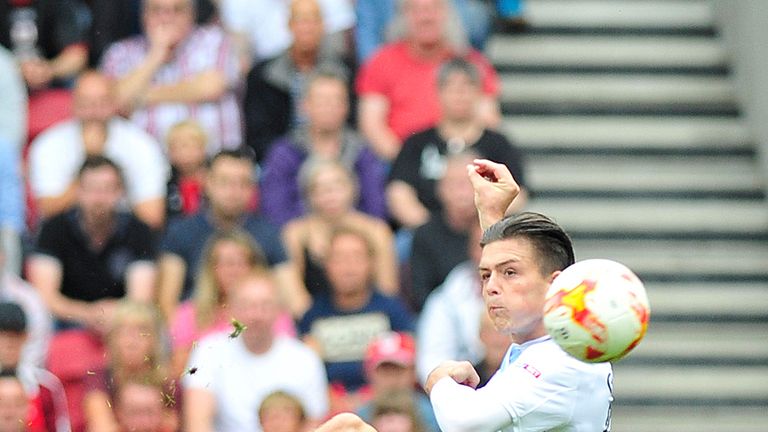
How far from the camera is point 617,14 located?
1279 centimetres

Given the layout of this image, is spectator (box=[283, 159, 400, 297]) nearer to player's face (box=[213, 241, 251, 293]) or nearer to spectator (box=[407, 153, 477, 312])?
spectator (box=[407, 153, 477, 312])

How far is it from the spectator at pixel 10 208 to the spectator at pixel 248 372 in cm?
153

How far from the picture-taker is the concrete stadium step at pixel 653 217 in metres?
11.9

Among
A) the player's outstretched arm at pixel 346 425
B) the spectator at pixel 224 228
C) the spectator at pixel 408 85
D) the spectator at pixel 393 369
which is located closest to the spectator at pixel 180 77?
the spectator at pixel 408 85

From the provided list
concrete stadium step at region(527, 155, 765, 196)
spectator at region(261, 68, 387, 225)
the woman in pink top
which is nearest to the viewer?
the woman in pink top

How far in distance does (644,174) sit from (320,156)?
2442 mm

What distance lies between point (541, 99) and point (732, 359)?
2.28 metres

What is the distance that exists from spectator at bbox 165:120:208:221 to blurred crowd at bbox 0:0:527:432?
0.04ft

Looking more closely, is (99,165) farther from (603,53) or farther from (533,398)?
(533,398)

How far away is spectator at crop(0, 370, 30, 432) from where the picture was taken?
9.07 m

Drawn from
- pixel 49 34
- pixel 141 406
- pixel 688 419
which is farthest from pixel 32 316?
pixel 688 419

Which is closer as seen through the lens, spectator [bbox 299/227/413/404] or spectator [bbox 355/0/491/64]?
spectator [bbox 299/227/413/404]

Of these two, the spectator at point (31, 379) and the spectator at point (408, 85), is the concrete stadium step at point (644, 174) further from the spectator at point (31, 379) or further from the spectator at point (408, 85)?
the spectator at point (31, 379)

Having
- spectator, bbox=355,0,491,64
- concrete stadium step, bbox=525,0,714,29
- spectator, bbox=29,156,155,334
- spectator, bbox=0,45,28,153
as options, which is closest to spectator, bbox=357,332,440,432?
spectator, bbox=29,156,155,334
